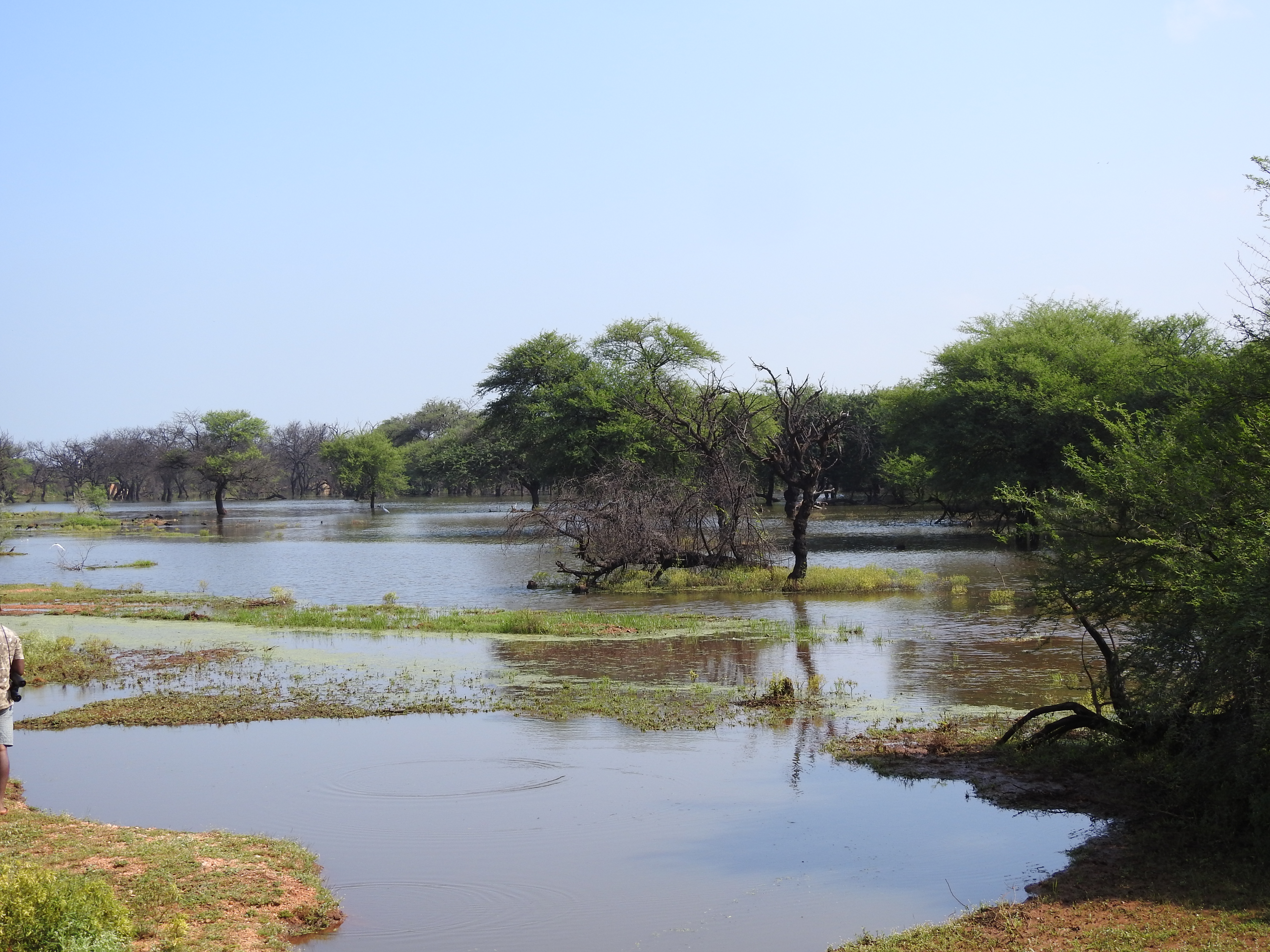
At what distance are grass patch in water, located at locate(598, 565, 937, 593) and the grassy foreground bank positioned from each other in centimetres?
2017

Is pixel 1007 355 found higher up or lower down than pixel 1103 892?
higher up

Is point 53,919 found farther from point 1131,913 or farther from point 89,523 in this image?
point 89,523

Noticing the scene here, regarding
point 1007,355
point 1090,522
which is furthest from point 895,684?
point 1007,355

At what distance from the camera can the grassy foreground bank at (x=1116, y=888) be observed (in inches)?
279

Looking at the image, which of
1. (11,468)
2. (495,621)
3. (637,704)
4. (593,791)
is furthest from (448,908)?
(11,468)

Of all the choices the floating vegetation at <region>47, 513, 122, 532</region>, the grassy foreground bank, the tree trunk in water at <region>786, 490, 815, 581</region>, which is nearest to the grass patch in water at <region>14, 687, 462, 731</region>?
the grassy foreground bank

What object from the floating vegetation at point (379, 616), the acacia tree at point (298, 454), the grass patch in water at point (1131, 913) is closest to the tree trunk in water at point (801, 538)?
the floating vegetation at point (379, 616)

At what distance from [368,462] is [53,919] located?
97959 mm

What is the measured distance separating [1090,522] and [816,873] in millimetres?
4950

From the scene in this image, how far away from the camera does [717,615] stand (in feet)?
87.2

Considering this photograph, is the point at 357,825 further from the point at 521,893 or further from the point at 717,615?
the point at 717,615

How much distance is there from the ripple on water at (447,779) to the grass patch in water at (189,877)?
2126mm

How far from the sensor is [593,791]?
11.6 metres

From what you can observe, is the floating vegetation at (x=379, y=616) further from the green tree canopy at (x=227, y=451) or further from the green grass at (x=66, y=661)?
the green tree canopy at (x=227, y=451)
